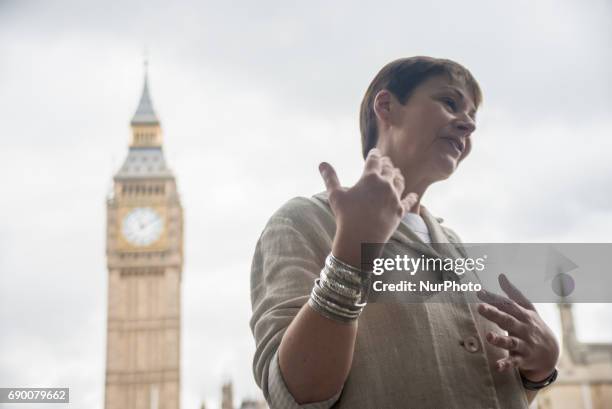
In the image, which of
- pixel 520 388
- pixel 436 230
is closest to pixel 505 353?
pixel 520 388

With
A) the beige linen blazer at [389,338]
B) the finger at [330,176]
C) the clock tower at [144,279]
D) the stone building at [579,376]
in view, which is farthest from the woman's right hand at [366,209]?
the clock tower at [144,279]

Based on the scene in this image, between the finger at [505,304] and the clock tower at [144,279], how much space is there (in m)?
25.5

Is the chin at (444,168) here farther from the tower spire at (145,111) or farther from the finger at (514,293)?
the tower spire at (145,111)

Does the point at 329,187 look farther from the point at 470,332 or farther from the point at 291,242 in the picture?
the point at 470,332

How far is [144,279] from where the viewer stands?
1070 inches

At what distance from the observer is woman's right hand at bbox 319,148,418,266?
81cm

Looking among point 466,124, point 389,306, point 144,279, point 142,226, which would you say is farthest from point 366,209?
point 144,279

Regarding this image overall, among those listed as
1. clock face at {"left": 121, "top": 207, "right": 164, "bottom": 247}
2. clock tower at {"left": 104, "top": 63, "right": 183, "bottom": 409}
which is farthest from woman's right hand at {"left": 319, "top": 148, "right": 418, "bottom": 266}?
clock face at {"left": 121, "top": 207, "right": 164, "bottom": 247}

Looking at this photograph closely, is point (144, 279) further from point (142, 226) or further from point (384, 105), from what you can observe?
point (384, 105)

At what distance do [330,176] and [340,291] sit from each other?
115 millimetres

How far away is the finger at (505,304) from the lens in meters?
0.95

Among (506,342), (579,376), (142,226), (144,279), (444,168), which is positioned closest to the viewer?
(506,342)

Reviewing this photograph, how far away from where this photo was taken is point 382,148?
1.09m

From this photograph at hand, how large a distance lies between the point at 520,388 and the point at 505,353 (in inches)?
1.7
